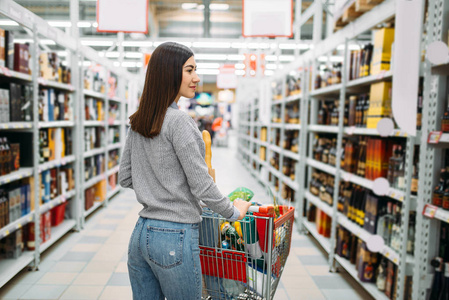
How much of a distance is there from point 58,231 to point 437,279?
372cm

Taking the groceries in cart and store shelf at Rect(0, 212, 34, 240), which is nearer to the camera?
the groceries in cart

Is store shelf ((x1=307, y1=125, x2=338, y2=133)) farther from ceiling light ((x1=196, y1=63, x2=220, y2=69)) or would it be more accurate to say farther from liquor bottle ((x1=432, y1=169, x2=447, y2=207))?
ceiling light ((x1=196, y1=63, x2=220, y2=69))

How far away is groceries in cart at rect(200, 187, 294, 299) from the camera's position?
58.5 inches

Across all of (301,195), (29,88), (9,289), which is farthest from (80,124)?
(301,195)

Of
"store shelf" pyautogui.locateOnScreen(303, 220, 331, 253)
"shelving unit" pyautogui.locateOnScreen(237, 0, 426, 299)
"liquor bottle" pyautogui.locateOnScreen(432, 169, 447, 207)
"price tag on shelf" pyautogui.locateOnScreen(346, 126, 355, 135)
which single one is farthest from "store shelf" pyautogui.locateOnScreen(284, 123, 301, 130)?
"liquor bottle" pyautogui.locateOnScreen(432, 169, 447, 207)

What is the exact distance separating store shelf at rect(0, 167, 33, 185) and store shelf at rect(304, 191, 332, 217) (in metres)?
2.89

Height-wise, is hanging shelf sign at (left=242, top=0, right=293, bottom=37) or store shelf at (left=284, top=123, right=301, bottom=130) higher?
hanging shelf sign at (left=242, top=0, right=293, bottom=37)

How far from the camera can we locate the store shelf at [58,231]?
3786mm

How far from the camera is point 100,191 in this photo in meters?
5.98

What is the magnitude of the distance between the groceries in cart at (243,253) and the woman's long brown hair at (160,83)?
0.48 m

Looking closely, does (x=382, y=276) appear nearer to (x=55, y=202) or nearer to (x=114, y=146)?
(x=55, y=202)

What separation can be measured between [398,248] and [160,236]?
1.99 meters

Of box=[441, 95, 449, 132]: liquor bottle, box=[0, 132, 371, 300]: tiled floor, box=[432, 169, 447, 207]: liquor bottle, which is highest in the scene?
box=[441, 95, 449, 132]: liquor bottle

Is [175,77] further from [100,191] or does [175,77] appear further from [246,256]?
[100,191]
